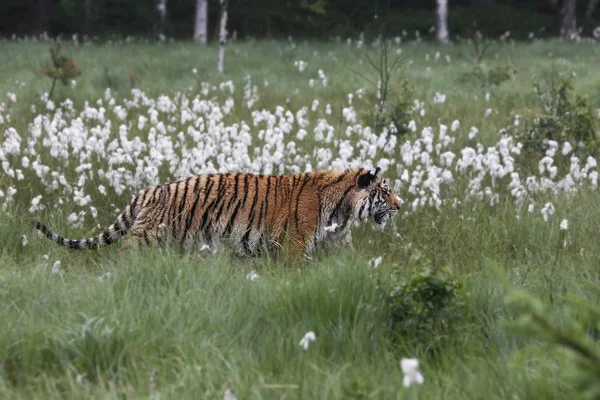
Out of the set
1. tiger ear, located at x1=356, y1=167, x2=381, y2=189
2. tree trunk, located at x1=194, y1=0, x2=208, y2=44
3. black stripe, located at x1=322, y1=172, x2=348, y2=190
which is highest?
tiger ear, located at x1=356, y1=167, x2=381, y2=189

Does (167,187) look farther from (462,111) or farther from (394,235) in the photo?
(462,111)

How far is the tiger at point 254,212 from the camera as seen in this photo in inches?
268

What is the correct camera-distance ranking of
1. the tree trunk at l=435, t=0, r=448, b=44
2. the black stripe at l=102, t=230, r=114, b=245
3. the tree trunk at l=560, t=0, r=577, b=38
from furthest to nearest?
1. the tree trunk at l=560, t=0, r=577, b=38
2. the tree trunk at l=435, t=0, r=448, b=44
3. the black stripe at l=102, t=230, r=114, b=245

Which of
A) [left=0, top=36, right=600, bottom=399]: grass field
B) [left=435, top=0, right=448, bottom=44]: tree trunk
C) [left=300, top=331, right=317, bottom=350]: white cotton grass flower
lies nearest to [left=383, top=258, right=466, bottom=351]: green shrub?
[left=0, top=36, right=600, bottom=399]: grass field

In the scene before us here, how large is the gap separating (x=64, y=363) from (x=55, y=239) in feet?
7.69

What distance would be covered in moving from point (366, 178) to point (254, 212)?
0.88 meters

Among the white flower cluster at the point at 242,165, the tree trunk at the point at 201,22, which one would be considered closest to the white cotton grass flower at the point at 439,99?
the white flower cluster at the point at 242,165

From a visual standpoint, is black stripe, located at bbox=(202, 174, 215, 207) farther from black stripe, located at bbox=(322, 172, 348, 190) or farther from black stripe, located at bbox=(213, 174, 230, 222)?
black stripe, located at bbox=(322, 172, 348, 190)

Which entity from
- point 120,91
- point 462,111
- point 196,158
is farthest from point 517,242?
point 120,91

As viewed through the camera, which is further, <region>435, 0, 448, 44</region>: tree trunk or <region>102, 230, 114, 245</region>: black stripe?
<region>435, 0, 448, 44</region>: tree trunk

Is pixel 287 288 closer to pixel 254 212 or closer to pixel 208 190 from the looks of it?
pixel 254 212

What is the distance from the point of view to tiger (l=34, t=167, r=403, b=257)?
680cm

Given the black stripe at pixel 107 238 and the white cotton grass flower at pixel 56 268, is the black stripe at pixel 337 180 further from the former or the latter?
the white cotton grass flower at pixel 56 268

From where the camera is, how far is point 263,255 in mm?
6695
